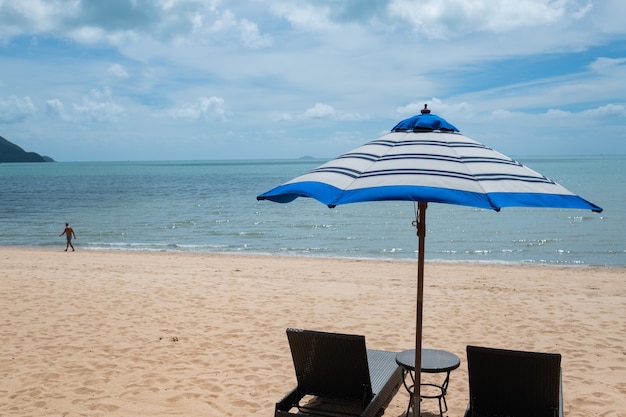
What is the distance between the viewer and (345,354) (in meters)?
4.55

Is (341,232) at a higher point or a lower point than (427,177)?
lower

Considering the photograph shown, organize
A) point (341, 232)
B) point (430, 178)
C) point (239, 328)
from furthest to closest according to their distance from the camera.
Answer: point (341, 232)
point (239, 328)
point (430, 178)

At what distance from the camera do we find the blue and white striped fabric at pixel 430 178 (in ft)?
10.5

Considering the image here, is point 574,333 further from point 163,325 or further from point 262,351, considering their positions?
point 163,325

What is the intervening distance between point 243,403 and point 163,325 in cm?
330

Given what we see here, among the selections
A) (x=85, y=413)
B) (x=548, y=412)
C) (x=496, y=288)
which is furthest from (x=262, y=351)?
(x=496, y=288)

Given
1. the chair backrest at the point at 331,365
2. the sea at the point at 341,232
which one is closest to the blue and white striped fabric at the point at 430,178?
the chair backrest at the point at 331,365

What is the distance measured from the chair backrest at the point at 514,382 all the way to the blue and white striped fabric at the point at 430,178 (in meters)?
1.32

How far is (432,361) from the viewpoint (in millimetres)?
4766

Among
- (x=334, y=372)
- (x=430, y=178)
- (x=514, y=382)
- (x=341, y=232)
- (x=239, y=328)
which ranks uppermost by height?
(x=430, y=178)

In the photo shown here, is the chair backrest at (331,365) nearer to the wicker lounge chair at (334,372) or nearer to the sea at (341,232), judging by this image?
the wicker lounge chair at (334,372)

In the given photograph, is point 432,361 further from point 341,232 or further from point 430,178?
point 341,232

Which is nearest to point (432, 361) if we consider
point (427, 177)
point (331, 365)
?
point (331, 365)

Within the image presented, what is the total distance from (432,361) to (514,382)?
0.77m
